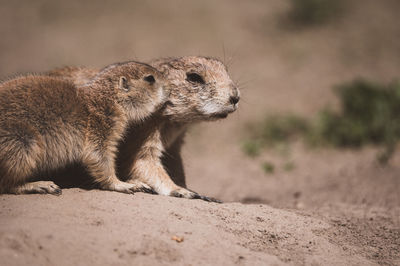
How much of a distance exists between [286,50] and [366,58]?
2043 mm

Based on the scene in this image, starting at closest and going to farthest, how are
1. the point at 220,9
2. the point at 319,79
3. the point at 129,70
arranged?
the point at 129,70, the point at 319,79, the point at 220,9

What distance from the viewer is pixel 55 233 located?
10.5 feet

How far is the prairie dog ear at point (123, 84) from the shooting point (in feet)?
15.6

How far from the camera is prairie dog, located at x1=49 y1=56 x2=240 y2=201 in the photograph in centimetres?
496

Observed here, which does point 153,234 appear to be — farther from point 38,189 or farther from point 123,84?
point 123,84

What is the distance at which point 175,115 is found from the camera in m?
5.14

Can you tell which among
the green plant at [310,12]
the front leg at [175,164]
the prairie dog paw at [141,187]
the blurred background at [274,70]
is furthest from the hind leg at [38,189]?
the green plant at [310,12]

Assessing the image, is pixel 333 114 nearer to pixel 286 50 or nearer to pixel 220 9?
pixel 286 50

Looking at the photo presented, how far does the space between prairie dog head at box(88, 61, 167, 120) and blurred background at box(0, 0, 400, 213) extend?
2.19m

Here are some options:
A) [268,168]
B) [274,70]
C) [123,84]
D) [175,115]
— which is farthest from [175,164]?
[274,70]

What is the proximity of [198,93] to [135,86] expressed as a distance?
2.36 ft

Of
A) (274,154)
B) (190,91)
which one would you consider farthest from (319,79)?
(190,91)

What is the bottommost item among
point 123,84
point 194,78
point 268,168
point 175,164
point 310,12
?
point 268,168

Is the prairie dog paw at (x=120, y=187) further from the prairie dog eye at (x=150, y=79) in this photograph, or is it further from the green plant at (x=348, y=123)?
the green plant at (x=348, y=123)
